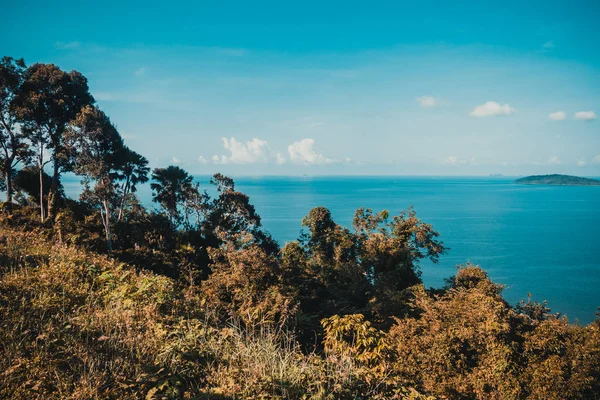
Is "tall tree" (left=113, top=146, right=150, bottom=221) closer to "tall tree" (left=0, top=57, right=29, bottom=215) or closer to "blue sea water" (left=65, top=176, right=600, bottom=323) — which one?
"tall tree" (left=0, top=57, right=29, bottom=215)

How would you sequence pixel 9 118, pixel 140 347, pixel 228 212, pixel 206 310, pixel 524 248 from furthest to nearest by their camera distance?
pixel 524 248 < pixel 228 212 < pixel 9 118 < pixel 206 310 < pixel 140 347

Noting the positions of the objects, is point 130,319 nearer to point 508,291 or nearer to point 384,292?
point 384,292

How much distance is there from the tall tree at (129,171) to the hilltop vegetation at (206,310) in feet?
0.46

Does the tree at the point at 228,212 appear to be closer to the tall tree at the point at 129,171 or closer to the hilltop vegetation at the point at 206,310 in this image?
the hilltop vegetation at the point at 206,310

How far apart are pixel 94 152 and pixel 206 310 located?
19910 mm

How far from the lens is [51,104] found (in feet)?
66.8

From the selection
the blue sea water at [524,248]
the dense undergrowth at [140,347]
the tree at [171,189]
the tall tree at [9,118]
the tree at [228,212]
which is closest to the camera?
the dense undergrowth at [140,347]

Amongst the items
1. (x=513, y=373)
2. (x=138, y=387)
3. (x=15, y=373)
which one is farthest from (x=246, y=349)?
(x=513, y=373)

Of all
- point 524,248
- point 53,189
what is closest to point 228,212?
point 53,189

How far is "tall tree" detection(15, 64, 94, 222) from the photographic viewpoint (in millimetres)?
19297

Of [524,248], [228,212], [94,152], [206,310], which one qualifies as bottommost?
[524,248]

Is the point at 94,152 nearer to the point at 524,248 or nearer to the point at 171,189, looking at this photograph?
the point at 171,189

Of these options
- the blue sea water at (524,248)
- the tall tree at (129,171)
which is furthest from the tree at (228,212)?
the blue sea water at (524,248)

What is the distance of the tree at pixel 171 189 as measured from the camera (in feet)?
94.1
